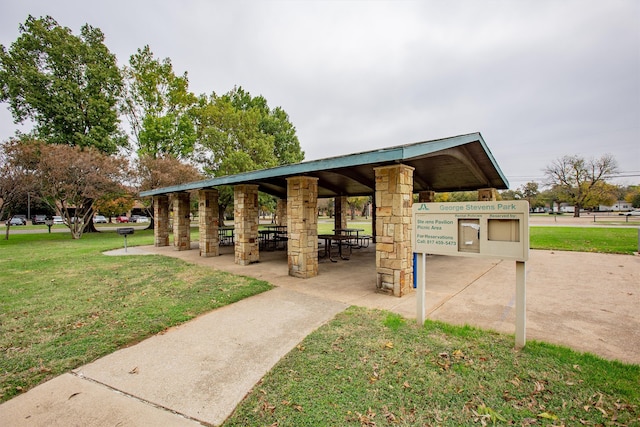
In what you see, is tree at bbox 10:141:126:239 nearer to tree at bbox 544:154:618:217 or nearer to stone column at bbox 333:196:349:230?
stone column at bbox 333:196:349:230

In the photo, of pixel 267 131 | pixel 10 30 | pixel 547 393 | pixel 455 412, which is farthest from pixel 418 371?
pixel 10 30

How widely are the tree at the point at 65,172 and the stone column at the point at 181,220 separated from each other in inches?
294

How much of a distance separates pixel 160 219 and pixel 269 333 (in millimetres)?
12034

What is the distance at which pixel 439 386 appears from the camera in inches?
99.7

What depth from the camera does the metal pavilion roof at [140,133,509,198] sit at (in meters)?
4.80

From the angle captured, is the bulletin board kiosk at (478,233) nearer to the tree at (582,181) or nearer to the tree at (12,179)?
the tree at (12,179)

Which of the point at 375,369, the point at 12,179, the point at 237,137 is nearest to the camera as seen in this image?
the point at 375,369

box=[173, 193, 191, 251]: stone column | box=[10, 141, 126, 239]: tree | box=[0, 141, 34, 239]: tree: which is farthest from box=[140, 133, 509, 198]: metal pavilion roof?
box=[0, 141, 34, 239]: tree

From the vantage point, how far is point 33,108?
1894 cm

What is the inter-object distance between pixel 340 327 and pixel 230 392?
1727 mm

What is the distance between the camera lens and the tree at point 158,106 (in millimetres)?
22586

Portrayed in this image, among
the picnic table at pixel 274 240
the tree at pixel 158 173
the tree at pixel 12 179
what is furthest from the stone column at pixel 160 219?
the tree at pixel 12 179

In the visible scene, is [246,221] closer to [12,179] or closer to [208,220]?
[208,220]

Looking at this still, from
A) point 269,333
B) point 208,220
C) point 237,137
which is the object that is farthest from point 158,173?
point 269,333
